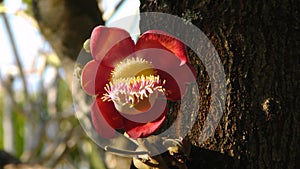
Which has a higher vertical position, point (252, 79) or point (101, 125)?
point (252, 79)

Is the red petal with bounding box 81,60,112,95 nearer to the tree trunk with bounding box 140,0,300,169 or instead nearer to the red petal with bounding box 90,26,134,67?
the red petal with bounding box 90,26,134,67

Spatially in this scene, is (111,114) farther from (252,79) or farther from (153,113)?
(252,79)

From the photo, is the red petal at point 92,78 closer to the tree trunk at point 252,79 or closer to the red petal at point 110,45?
the red petal at point 110,45

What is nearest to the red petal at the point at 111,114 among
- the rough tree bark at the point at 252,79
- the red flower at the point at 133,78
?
the red flower at the point at 133,78

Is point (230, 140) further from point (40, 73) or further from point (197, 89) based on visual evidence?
point (40, 73)

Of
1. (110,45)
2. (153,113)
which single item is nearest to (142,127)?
(153,113)
